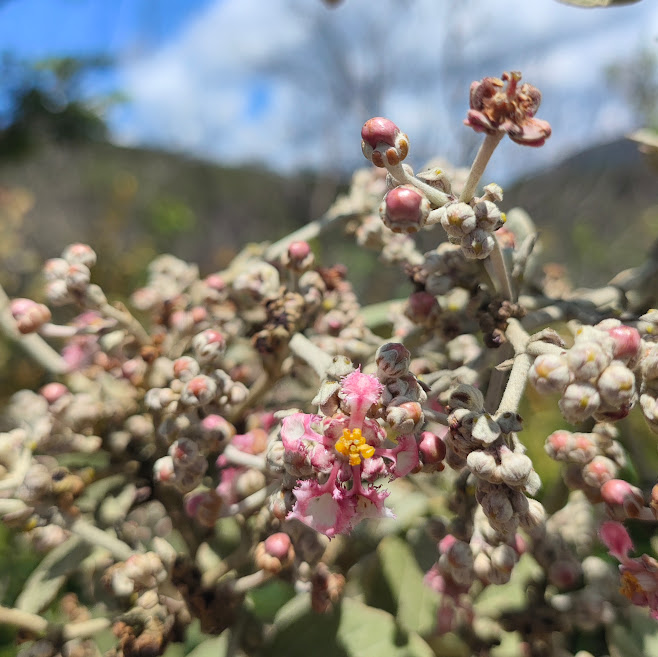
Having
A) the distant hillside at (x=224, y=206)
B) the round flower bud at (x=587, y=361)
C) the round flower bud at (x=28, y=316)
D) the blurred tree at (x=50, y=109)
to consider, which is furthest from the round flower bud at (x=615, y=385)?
the blurred tree at (x=50, y=109)

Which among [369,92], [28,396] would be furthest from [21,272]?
[369,92]

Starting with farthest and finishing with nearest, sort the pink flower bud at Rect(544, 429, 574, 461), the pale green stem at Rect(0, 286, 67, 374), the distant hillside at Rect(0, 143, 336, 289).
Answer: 1. the distant hillside at Rect(0, 143, 336, 289)
2. the pale green stem at Rect(0, 286, 67, 374)
3. the pink flower bud at Rect(544, 429, 574, 461)

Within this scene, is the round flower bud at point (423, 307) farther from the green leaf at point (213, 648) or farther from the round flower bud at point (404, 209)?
the green leaf at point (213, 648)

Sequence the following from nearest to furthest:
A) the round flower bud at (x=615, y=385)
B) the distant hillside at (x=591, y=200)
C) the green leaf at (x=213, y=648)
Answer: the round flower bud at (x=615, y=385), the green leaf at (x=213, y=648), the distant hillside at (x=591, y=200)

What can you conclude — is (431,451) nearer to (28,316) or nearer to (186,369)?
(186,369)

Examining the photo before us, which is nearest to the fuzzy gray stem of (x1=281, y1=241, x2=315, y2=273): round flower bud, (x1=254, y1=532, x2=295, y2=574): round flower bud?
(x1=281, y1=241, x2=315, y2=273): round flower bud

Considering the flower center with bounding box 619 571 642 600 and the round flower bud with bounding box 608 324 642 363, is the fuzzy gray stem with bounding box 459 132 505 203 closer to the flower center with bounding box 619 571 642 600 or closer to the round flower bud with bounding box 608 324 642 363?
the round flower bud with bounding box 608 324 642 363

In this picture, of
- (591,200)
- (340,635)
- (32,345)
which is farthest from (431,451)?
(591,200)

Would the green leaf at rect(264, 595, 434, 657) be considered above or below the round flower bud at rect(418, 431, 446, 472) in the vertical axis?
below
